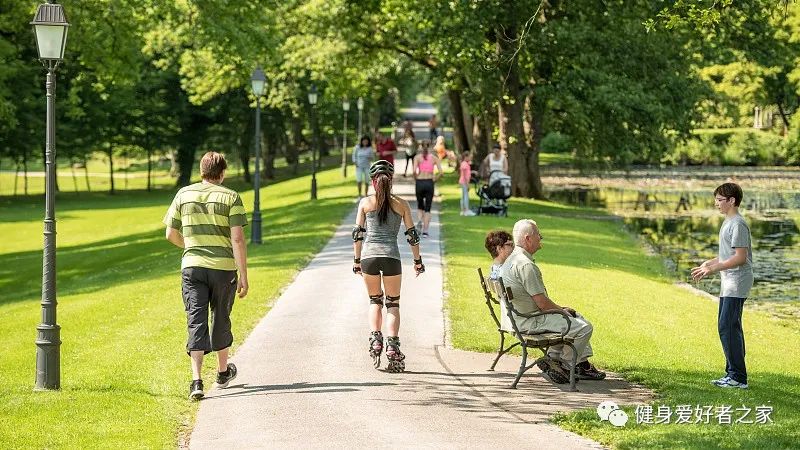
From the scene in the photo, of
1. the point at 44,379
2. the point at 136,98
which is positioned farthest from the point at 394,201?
the point at 136,98

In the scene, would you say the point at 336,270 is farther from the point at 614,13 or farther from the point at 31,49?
the point at 31,49

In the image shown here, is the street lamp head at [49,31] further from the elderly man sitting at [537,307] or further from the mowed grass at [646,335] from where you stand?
the mowed grass at [646,335]

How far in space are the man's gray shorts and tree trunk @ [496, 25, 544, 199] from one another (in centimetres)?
2433

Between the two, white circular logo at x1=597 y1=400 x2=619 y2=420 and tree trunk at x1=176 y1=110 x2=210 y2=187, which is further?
tree trunk at x1=176 y1=110 x2=210 y2=187

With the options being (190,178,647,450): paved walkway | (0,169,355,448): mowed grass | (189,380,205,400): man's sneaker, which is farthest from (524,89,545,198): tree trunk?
(189,380,205,400): man's sneaker

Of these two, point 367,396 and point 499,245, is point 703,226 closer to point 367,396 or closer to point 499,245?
point 499,245

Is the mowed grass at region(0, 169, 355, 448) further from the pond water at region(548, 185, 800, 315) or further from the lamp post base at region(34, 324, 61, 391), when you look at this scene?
the pond water at region(548, 185, 800, 315)

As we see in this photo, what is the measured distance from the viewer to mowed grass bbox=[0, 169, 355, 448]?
9797 mm

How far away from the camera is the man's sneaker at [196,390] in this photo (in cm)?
1061

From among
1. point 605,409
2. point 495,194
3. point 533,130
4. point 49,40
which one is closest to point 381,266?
point 605,409

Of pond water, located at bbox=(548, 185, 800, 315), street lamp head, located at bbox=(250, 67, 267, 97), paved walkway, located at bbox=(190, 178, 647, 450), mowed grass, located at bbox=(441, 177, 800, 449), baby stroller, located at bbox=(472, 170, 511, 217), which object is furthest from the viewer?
baby stroller, located at bbox=(472, 170, 511, 217)

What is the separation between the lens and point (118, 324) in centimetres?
1667

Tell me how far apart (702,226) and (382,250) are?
27.8m

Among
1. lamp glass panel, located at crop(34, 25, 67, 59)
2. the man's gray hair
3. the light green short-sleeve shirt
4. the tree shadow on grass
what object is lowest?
the tree shadow on grass
